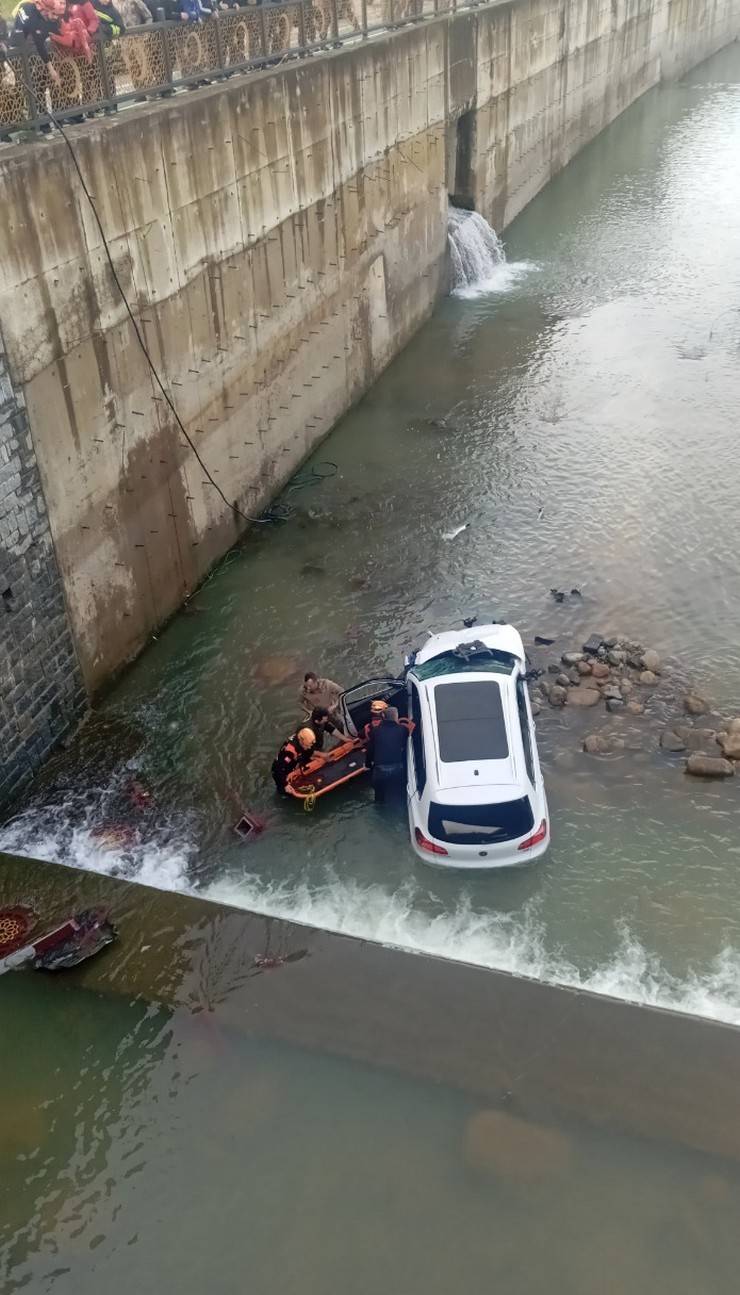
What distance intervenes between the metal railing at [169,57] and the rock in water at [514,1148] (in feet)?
36.7

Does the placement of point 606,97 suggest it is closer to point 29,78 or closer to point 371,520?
point 371,520

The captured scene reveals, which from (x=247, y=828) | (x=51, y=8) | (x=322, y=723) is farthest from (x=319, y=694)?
(x=51, y=8)

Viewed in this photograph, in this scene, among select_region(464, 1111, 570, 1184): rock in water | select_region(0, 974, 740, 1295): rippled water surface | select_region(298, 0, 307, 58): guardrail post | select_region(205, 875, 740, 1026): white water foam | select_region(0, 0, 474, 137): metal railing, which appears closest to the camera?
select_region(0, 974, 740, 1295): rippled water surface

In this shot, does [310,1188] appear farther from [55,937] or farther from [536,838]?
[536,838]

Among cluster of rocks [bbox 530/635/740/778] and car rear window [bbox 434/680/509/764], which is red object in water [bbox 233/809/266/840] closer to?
car rear window [bbox 434/680/509/764]

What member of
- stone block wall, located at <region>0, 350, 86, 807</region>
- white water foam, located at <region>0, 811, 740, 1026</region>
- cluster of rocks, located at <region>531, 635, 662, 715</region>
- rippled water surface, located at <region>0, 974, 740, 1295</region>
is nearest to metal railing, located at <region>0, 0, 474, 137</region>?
stone block wall, located at <region>0, 350, 86, 807</region>

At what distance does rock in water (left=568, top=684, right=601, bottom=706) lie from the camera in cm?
1296

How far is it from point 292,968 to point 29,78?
999 centimetres

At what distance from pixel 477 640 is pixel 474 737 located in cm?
179

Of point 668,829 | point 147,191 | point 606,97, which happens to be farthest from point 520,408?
point 606,97

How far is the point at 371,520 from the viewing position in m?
17.4

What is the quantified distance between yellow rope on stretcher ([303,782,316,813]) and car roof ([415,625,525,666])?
210cm

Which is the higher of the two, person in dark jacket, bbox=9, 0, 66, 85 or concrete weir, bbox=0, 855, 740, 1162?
person in dark jacket, bbox=9, 0, 66, 85

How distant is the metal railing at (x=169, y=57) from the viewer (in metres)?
10.9
